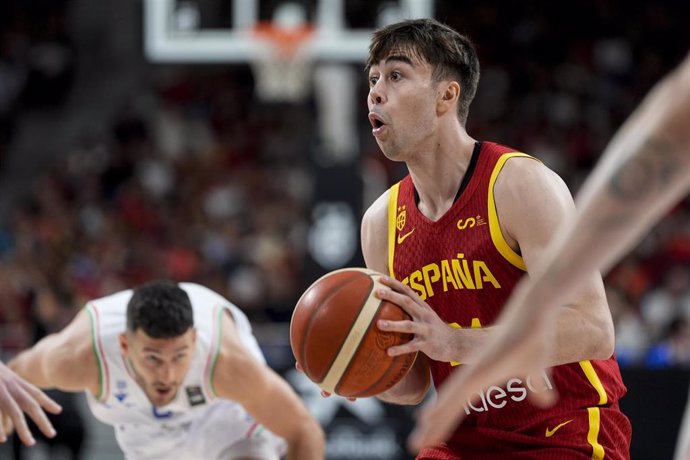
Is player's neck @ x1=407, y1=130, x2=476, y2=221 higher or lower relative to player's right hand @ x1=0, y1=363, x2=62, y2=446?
higher

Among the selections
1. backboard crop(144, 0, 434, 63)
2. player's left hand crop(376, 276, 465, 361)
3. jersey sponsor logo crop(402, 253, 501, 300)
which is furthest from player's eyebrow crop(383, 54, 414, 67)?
backboard crop(144, 0, 434, 63)

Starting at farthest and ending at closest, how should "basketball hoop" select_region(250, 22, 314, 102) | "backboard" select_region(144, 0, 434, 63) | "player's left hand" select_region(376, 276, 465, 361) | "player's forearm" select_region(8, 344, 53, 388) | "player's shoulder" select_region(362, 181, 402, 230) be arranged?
"basketball hoop" select_region(250, 22, 314, 102) < "backboard" select_region(144, 0, 434, 63) < "player's forearm" select_region(8, 344, 53, 388) < "player's shoulder" select_region(362, 181, 402, 230) < "player's left hand" select_region(376, 276, 465, 361)

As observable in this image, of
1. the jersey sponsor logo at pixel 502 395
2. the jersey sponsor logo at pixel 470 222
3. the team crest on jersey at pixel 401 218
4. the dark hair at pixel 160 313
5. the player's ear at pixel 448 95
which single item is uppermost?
the player's ear at pixel 448 95

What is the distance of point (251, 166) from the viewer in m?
13.7

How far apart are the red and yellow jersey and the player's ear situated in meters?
0.20

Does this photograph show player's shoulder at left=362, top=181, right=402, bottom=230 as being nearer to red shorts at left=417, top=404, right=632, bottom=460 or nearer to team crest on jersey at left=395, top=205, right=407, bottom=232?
team crest on jersey at left=395, top=205, right=407, bottom=232

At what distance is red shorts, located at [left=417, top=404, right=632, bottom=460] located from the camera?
320 centimetres

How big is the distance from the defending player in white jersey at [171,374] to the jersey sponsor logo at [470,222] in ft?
5.05

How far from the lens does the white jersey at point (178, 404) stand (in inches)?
184

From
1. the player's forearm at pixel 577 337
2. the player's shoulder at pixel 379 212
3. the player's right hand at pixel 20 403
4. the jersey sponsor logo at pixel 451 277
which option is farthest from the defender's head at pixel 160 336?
the player's forearm at pixel 577 337

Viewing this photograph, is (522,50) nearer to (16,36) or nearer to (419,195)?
(16,36)

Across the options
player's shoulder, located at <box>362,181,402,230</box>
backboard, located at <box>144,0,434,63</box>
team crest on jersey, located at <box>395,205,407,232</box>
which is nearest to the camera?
team crest on jersey, located at <box>395,205,407,232</box>

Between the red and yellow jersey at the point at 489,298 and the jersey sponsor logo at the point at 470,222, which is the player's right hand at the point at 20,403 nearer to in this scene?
the red and yellow jersey at the point at 489,298

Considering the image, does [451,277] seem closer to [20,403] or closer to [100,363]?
[20,403]
